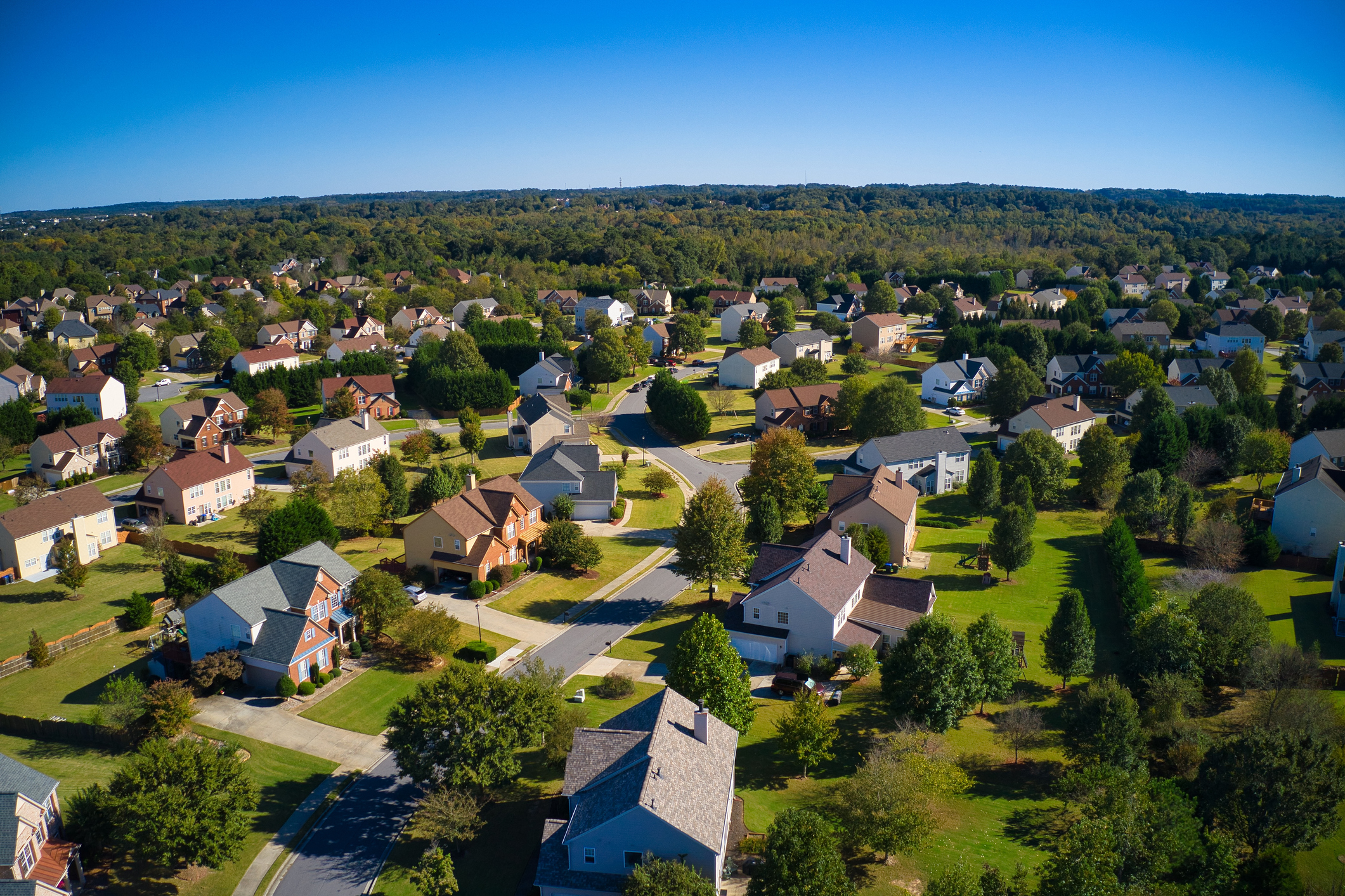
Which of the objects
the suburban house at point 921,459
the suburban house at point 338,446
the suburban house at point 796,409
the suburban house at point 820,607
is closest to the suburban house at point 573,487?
the suburban house at point 338,446

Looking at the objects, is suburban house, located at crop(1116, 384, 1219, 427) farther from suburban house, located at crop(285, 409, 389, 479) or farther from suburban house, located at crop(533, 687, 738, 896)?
suburban house, located at crop(285, 409, 389, 479)

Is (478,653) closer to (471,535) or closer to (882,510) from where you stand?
(471,535)

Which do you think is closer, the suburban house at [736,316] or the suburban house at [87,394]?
the suburban house at [87,394]

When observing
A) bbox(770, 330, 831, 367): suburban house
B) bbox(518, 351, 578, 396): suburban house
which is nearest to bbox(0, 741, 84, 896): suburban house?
bbox(518, 351, 578, 396): suburban house

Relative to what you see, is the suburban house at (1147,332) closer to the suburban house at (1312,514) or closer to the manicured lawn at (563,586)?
the suburban house at (1312,514)

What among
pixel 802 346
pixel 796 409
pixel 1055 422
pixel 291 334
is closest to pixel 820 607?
pixel 796 409

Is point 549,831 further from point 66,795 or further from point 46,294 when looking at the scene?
point 46,294
